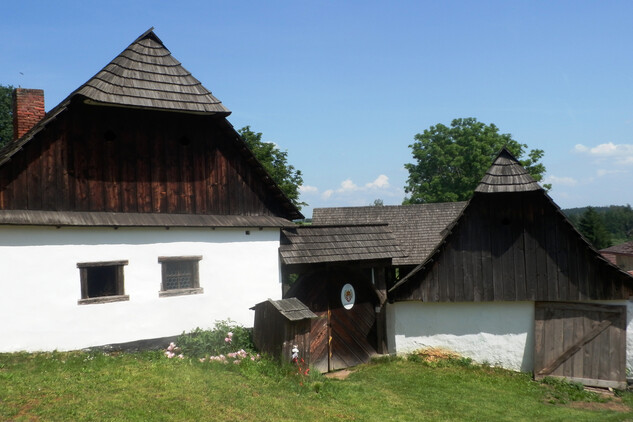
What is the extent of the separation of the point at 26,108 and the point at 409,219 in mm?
16110

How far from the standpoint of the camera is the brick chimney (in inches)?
603

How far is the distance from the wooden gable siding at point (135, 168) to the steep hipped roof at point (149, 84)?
446 millimetres

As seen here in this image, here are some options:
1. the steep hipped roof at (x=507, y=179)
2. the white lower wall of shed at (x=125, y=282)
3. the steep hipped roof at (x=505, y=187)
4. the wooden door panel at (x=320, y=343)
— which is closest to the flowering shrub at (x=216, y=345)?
the white lower wall of shed at (x=125, y=282)

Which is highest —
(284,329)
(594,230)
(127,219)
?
(127,219)

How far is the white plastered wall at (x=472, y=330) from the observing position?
1345 centimetres

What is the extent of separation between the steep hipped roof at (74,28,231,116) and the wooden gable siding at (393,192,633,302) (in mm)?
6783

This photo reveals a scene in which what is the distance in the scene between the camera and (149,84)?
12.4 metres

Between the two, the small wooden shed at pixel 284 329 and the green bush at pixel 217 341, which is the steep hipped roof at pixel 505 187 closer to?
the small wooden shed at pixel 284 329

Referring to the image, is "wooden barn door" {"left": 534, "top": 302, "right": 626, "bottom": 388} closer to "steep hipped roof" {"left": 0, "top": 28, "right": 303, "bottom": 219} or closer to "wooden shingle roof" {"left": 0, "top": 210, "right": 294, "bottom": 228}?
"wooden shingle roof" {"left": 0, "top": 210, "right": 294, "bottom": 228}

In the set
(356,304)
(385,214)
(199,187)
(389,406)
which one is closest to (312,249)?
(356,304)

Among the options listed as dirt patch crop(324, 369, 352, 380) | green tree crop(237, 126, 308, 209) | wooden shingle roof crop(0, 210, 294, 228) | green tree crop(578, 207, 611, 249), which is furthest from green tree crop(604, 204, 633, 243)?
wooden shingle roof crop(0, 210, 294, 228)

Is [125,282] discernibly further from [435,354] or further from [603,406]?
[603,406]

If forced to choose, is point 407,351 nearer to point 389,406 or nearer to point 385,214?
point 389,406

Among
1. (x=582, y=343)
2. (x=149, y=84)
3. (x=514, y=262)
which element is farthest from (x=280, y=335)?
(x=582, y=343)
